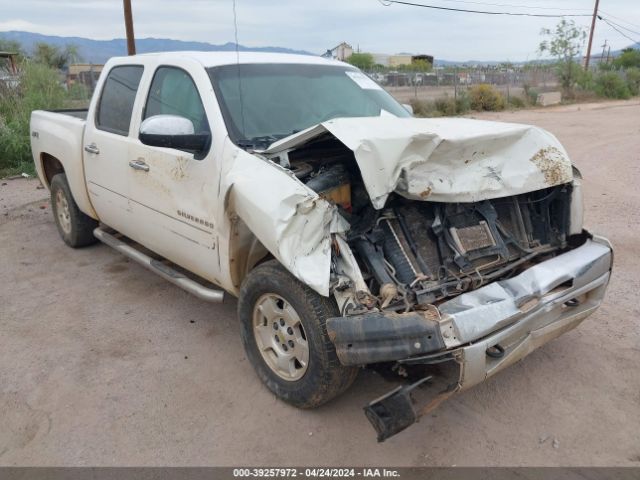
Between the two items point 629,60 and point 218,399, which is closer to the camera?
point 218,399

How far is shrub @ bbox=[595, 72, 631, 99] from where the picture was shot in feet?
104

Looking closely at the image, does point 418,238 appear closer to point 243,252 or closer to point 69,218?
point 243,252

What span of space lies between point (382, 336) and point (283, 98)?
80.3 inches

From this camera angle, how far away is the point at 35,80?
1220 cm

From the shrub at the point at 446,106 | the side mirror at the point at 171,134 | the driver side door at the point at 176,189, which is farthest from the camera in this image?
the shrub at the point at 446,106

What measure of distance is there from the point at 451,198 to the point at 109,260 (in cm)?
393

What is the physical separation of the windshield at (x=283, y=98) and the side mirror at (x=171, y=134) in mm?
231

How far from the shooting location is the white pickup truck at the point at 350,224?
2.67m

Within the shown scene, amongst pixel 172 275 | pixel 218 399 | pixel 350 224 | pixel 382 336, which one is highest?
pixel 350 224

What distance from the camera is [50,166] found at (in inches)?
241

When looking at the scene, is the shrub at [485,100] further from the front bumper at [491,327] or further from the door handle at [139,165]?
the front bumper at [491,327]

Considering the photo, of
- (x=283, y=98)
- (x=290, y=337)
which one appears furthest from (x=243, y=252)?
(x=283, y=98)

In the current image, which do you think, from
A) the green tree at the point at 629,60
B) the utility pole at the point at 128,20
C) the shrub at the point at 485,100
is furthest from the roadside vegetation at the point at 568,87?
the green tree at the point at 629,60

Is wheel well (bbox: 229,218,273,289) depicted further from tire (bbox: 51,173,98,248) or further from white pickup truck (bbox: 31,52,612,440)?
tire (bbox: 51,173,98,248)
